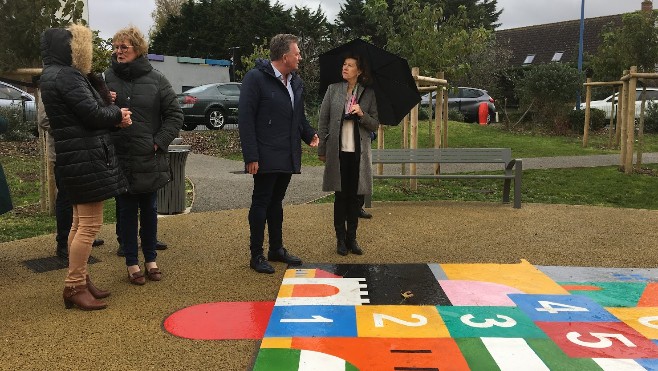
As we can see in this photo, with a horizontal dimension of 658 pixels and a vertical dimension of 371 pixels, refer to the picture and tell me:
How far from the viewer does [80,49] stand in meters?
4.12

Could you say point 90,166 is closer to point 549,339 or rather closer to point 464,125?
point 549,339

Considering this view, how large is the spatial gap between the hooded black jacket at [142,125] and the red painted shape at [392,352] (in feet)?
6.28

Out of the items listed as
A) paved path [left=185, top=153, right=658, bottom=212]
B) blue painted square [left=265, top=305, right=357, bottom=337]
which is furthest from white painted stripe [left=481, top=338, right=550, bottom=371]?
paved path [left=185, top=153, right=658, bottom=212]

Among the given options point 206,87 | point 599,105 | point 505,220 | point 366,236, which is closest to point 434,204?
point 505,220

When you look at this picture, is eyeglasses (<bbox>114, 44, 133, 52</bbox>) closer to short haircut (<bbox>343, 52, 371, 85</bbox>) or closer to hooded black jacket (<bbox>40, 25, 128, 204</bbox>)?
hooded black jacket (<bbox>40, 25, 128, 204</bbox>)

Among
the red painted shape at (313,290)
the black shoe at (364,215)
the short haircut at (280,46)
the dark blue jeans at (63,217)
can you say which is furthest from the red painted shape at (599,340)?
the dark blue jeans at (63,217)

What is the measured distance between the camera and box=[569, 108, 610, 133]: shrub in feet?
70.2

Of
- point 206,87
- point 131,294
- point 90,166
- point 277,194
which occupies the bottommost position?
point 131,294

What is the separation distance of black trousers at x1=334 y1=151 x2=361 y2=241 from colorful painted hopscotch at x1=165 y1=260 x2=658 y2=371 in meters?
0.67

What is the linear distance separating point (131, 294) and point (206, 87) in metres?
15.0

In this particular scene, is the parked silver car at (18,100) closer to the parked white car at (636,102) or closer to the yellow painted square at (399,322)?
the yellow painted square at (399,322)

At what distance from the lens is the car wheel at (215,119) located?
1864 centimetres

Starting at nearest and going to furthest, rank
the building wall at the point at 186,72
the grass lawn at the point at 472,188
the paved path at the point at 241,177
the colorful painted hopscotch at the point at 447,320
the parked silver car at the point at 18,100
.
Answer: the colorful painted hopscotch at the point at 447,320, the grass lawn at the point at 472,188, the paved path at the point at 241,177, the parked silver car at the point at 18,100, the building wall at the point at 186,72

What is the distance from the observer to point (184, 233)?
6.78m
